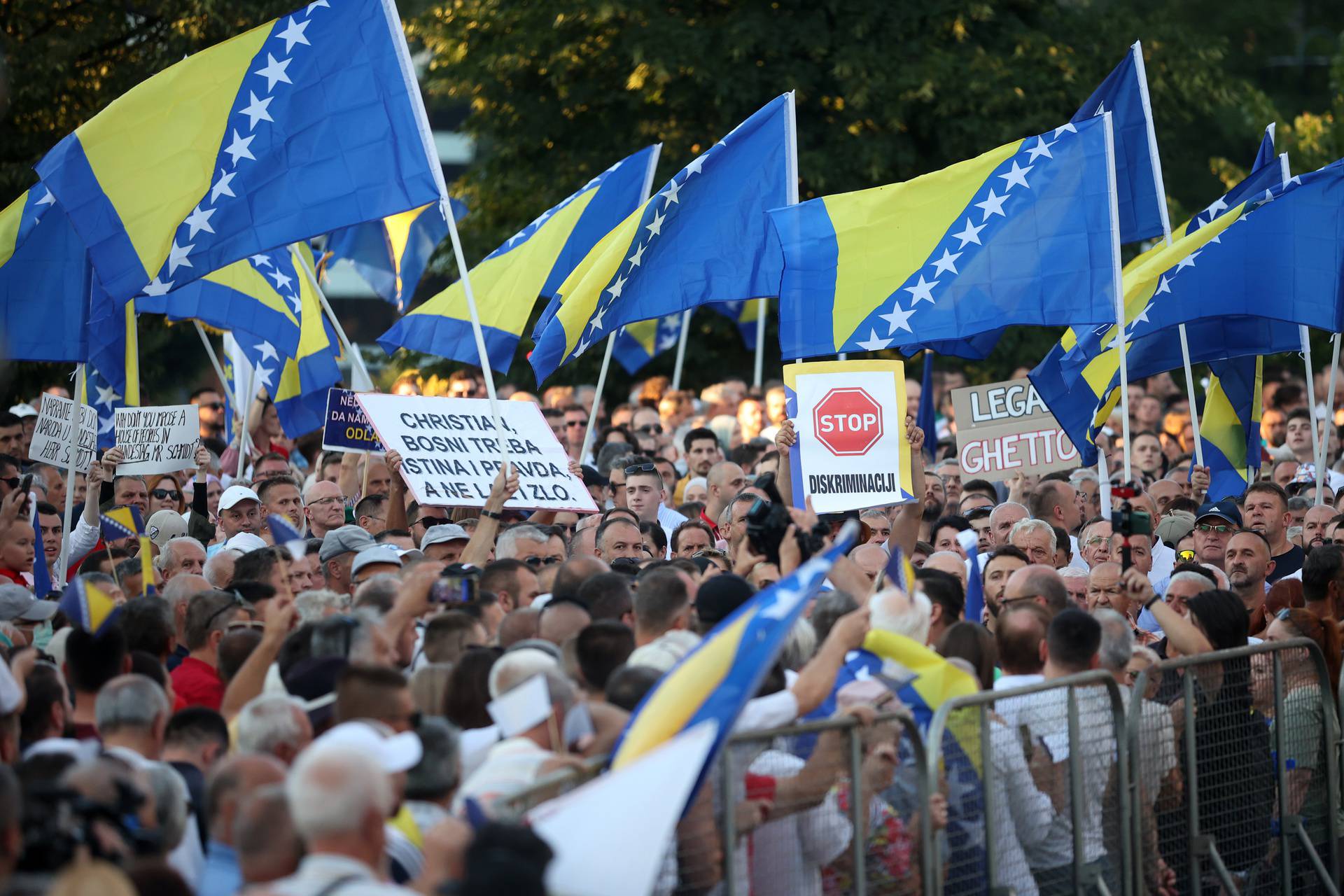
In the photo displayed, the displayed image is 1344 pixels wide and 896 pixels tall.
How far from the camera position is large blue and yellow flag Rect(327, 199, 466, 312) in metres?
16.6

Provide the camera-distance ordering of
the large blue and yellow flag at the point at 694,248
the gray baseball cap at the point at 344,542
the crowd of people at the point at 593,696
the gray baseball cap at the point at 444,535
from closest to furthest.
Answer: the crowd of people at the point at 593,696 → the gray baseball cap at the point at 344,542 → the gray baseball cap at the point at 444,535 → the large blue and yellow flag at the point at 694,248

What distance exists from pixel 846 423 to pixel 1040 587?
2291mm

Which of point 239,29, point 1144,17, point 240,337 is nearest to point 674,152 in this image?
point 239,29

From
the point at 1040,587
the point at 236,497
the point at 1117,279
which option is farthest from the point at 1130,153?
the point at 236,497

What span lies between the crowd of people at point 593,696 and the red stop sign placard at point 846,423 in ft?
0.87

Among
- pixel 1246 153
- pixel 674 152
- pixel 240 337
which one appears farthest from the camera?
pixel 1246 153

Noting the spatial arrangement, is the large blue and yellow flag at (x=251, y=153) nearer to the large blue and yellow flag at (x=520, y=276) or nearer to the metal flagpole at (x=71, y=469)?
the metal flagpole at (x=71, y=469)

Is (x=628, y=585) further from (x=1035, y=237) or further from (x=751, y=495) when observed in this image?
(x=1035, y=237)

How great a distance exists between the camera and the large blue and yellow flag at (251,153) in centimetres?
1010

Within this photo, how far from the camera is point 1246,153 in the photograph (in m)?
36.3

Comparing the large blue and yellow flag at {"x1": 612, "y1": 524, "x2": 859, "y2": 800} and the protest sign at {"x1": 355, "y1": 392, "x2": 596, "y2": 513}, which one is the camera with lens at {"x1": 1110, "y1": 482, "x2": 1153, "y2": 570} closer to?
the large blue and yellow flag at {"x1": 612, "y1": 524, "x2": 859, "y2": 800}

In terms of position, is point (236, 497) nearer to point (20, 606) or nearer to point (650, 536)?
point (650, 536)

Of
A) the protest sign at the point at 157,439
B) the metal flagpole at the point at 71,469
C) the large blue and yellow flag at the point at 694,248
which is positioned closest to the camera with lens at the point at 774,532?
the large blue and yellow flag at the point at 694,248

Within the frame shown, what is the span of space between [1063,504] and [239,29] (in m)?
11.8
